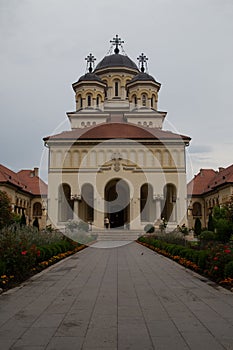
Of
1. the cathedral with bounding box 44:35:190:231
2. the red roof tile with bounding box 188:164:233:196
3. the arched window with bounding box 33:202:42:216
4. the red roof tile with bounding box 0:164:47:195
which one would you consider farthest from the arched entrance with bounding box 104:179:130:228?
the arched window with bounding box 33:202:42:216

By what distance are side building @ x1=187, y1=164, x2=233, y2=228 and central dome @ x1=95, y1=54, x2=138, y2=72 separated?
18.1 m

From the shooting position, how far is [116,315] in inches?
237

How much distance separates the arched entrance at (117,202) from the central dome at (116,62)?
17.7 metres

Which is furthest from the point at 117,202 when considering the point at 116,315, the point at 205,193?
the point at 116,315

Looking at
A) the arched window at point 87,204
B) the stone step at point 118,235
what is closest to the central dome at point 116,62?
the arched window at point 87,204

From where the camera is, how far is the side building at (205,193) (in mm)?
44781

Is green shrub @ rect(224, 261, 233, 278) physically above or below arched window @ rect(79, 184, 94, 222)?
below

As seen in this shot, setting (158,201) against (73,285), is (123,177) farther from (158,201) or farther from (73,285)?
(73,285)

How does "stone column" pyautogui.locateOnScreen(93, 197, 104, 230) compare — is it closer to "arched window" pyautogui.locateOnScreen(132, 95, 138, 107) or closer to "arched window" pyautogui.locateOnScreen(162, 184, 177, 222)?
"arched window" pyautogui.locateOnScreen(162, 184, 177, 222)

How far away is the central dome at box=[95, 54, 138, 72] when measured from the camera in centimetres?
5394

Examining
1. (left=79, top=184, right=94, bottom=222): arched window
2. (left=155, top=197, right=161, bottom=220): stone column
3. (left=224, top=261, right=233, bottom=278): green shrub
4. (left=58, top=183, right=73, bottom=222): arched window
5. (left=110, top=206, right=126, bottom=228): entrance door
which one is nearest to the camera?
(left=224, top=261, right=233, bottom=278): green shrub

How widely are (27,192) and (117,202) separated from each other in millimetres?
11494

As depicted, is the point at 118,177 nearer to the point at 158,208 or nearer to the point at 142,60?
the point at 158,208

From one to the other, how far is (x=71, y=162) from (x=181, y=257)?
29918mm
